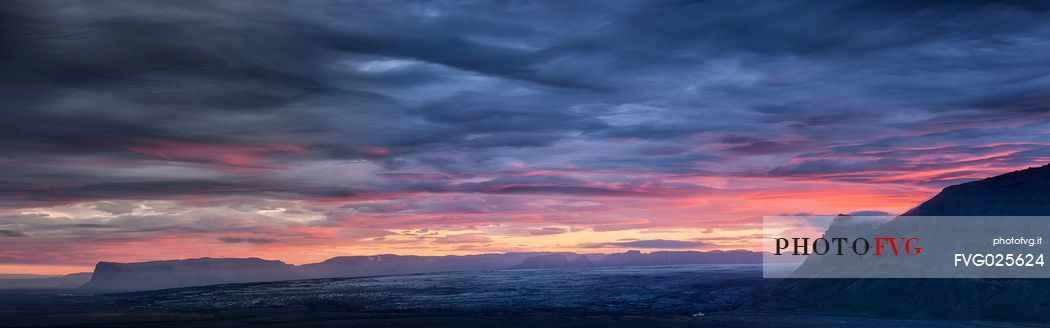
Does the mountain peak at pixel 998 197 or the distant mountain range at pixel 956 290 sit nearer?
the distant mountain range at pixel 956 290

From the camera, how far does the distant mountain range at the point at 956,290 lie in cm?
11525

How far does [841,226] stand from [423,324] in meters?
93.5

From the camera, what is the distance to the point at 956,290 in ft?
407

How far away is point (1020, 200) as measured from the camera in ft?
450

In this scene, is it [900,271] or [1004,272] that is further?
[900,271]

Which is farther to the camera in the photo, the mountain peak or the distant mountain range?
the mountain peak

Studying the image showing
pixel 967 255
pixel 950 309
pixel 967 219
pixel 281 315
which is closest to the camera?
pixel 950 309

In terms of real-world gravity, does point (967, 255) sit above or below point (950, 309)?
above

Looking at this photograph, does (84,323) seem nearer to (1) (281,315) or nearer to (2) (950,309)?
(1) (281,315)

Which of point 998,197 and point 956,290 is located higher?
point 998,197

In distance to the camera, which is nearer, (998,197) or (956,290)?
(956,290)

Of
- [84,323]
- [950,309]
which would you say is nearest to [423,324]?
[84,323]

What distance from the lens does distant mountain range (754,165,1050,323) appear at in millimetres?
115250

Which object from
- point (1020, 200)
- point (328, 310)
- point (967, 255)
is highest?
point (1020, 200)
